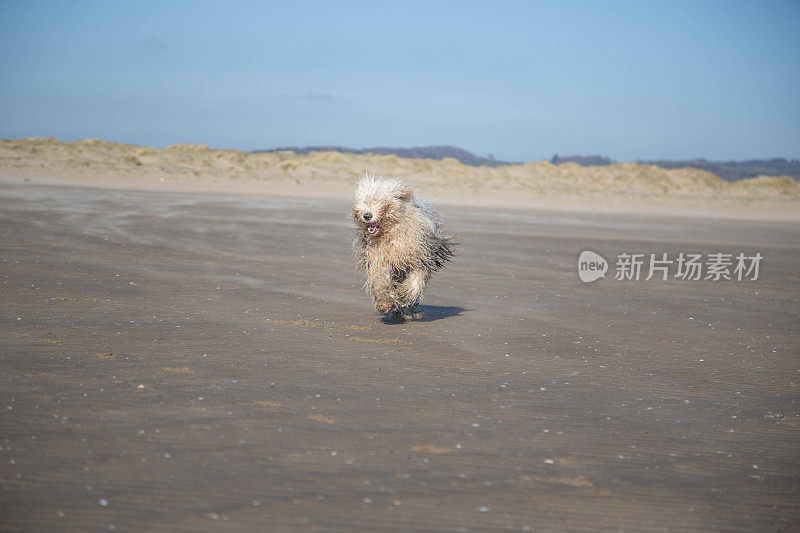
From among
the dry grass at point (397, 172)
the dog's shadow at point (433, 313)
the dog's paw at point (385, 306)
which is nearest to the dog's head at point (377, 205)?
the dog's paw at point (385, 306)

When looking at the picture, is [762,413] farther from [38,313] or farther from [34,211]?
[34,211]

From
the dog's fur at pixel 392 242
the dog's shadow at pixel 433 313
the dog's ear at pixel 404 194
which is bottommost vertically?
the dog's shadow at pixel 433 313

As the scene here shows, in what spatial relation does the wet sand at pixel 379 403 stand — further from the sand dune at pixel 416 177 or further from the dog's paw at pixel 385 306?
the sand dune at pixel 416 177

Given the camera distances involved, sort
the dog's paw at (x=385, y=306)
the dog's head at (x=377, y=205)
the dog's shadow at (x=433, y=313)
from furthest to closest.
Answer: the dog's shadow at (x=433, y=313) → the dog's paw at (x=385, y=306) → the dog's head at (x=377, y=205)

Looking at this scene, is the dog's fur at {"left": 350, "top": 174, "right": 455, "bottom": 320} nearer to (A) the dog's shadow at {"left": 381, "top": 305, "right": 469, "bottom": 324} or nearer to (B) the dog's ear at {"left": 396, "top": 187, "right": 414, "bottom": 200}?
(B) the dog's ear at {"left": 396, "top": 187, "right": 414, "bottom": 200}

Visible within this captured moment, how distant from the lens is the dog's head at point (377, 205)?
378 inches

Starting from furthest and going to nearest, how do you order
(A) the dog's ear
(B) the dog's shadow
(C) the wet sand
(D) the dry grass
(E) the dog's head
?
(D) the dry grass < (B) the dog's shadow < (A) the dog's ear < (E) the dog's head < (C) the wet sand

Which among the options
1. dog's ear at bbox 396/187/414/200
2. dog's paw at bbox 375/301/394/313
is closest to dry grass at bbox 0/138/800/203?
dog's ear at bbox 396/187/414/200

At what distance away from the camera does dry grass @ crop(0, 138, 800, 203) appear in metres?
47.1

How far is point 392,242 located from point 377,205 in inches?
20.8

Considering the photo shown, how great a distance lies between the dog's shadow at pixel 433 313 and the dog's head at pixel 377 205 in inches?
45.9

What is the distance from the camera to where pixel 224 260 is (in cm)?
1487

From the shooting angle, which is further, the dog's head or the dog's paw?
the dog's paw

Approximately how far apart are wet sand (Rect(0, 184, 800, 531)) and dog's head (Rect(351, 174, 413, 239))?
128cm
